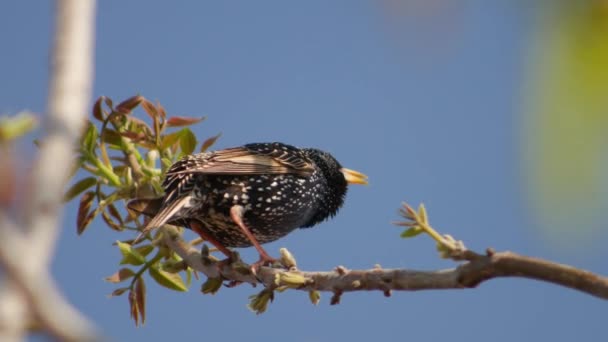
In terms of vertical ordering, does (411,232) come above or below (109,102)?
below

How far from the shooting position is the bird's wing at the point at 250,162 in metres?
5.44

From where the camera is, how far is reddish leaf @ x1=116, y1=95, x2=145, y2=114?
5.20m

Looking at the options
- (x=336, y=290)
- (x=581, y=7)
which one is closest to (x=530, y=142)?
(x=581, y=7)

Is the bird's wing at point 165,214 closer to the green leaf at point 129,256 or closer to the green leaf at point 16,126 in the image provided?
the green leaf at point 129,256

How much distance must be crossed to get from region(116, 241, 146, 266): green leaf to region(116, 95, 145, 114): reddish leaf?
2.86 ft

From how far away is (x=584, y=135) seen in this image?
1.09 meters

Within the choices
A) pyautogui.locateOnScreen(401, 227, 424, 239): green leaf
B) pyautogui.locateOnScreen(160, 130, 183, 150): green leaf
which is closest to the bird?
pyautogui.locateOnScreen(160, 130, 183, 150): green leaf

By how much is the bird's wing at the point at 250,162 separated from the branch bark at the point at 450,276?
4.22 ft

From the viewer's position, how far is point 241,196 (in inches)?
228

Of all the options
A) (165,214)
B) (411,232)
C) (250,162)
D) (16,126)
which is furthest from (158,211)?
(16,126)

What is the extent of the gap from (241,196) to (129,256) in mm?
1088

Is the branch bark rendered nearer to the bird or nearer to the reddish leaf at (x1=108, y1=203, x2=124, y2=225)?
the bird

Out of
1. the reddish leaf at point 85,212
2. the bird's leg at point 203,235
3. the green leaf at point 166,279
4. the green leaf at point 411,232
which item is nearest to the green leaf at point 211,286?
the green leaf at point 166,279

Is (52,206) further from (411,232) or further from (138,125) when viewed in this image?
(138,125)
